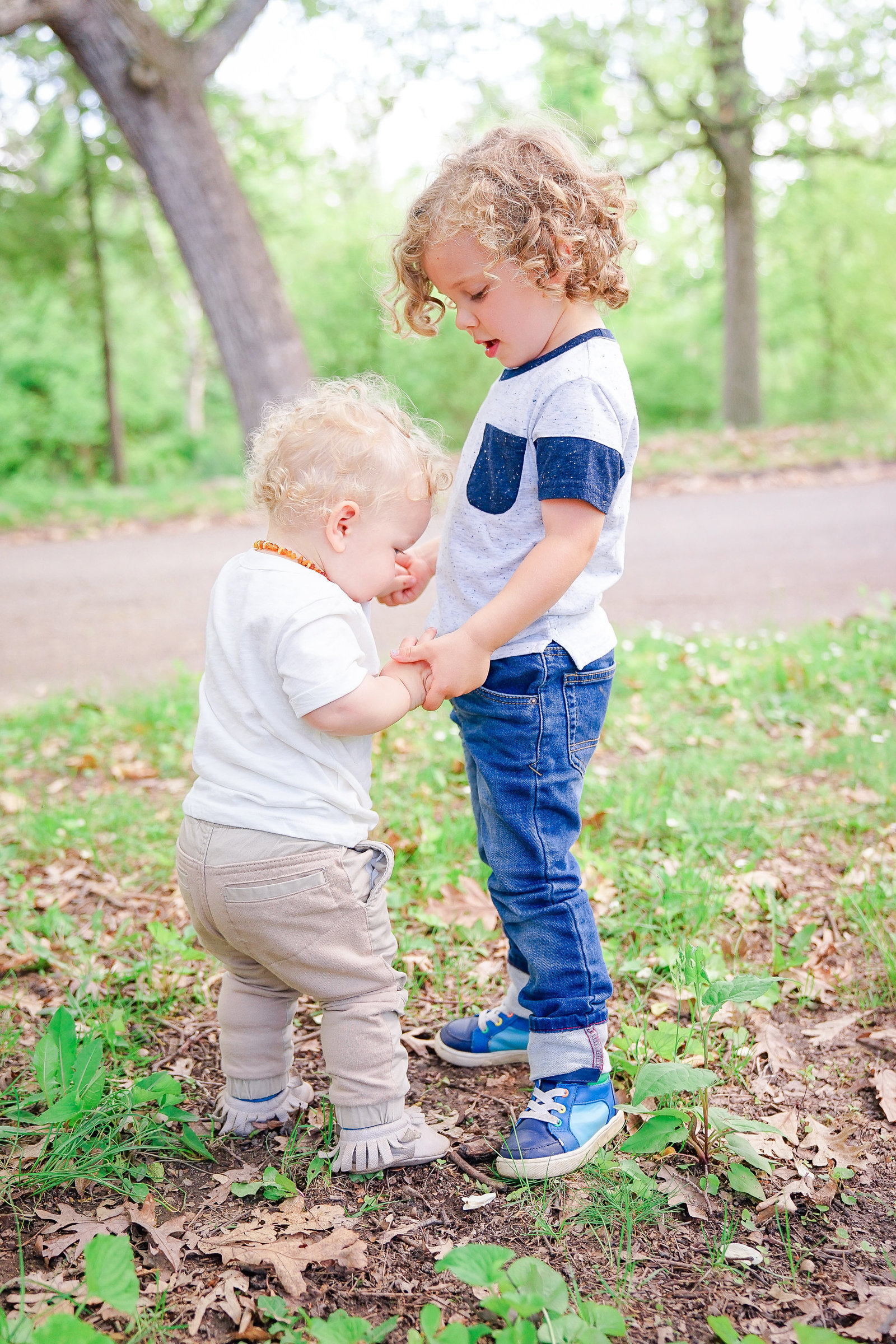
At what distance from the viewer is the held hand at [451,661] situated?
6.35ft

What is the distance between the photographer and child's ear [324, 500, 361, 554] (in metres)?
1.95

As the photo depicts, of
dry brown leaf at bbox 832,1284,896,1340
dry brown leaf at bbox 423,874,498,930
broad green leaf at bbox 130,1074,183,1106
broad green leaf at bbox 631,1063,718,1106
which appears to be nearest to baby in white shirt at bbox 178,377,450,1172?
broad green leaf at bbox 130,1074,183,1106

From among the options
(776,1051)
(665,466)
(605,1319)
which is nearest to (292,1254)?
(605,1319)

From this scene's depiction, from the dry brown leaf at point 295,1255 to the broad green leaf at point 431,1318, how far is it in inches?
10.5

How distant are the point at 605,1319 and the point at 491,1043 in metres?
0.90

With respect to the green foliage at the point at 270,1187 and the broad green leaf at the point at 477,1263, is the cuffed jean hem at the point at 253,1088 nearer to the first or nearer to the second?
the green foliage at the point at 270,1187

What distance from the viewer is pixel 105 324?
14438 mm

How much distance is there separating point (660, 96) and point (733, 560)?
376 inches

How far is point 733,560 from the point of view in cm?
738

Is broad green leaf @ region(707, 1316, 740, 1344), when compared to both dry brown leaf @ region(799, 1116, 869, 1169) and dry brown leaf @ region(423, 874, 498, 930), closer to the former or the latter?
dry brown leaf @ region(799, 1116, 869, 1169)

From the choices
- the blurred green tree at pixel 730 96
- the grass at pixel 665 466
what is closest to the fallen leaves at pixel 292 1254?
the grass at pixel 665 466

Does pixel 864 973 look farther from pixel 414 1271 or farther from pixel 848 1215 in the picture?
pixel 414 1271

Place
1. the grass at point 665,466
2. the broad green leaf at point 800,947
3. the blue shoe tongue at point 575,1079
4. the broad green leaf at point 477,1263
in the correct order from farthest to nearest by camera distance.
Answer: the grass at point 665,466 → the broad green leaf at point 800,947 → the blue shoe tongue at point 575,1079 → the broad green leaf at point 477,1263

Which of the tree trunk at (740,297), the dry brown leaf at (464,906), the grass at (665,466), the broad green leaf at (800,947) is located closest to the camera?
the broad green leaf at (800,947)
